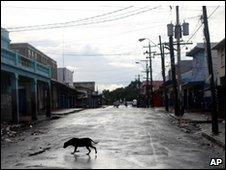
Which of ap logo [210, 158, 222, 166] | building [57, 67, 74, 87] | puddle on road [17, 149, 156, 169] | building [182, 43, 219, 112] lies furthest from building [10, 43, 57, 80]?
ap logo [210, 158, 222, 166]

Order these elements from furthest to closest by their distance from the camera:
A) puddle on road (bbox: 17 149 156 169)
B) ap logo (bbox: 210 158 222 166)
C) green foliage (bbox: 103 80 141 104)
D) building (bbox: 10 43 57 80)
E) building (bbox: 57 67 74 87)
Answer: green foliage (bbox: 103 80 141 104) → building (bbox: 57 67 74 87) → building (bbox: 10 43 57 80) → ap logo (bbox: 210 158 222 166) → puddle on road (bbox: 17 149 156 169)

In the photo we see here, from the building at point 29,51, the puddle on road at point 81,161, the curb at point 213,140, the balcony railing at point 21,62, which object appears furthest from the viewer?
the building at point 29,51

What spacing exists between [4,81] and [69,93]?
45696mm

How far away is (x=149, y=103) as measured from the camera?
11094cm

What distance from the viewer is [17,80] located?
1651 inches

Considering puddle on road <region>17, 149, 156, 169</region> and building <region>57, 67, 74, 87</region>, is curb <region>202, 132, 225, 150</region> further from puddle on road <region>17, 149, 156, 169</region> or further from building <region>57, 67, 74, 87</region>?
building <region>57, 67, 74, 87</region>

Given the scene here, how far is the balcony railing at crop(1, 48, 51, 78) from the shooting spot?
37.9 meters

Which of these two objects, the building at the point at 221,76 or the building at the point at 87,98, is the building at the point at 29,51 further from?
the building at the point at 221,76

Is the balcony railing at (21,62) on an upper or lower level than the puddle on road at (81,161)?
upper

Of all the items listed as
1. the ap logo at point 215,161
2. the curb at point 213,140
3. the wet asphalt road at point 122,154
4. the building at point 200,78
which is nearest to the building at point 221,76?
the building at point 200,78

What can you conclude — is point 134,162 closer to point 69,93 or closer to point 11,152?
point 11,152

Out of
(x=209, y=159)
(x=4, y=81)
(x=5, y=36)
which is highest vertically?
(x=5, y=36)

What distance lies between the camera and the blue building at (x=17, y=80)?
39875 mm

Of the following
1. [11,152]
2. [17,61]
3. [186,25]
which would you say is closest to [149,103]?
[186,25]
